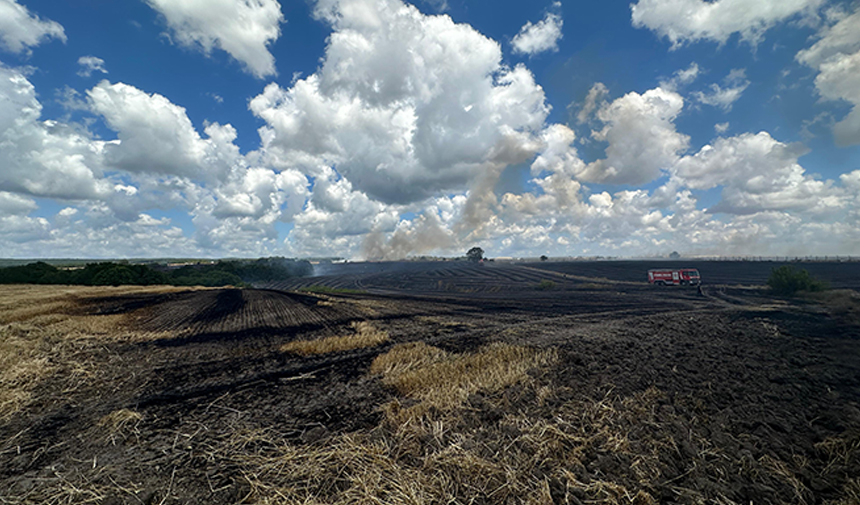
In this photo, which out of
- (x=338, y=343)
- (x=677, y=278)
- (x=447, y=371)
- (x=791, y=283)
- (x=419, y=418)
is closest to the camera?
(x=419, y=418)

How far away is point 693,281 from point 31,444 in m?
76.6

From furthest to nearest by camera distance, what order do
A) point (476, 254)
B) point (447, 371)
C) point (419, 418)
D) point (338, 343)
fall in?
1. point (476, 254)
2. point (338, 343)
3. point (447, 371)
4. point (419, 418)

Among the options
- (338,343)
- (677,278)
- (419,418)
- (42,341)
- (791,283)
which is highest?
(791,283)

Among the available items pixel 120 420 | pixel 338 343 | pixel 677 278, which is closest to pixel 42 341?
pixel 120 420

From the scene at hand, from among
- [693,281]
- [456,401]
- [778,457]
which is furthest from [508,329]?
[693,281]

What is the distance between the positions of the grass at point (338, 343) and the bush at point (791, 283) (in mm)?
52273

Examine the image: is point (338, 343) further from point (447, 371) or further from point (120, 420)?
point (120, 420)

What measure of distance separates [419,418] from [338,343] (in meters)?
8.86

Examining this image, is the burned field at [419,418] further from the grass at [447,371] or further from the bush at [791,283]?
the bush at [791,283]

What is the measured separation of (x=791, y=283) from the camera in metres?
38.8

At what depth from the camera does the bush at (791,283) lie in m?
36.9

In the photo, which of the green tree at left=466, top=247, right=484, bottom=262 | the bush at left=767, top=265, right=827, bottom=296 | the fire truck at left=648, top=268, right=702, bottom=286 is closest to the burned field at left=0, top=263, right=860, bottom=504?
the bush at left=767, top=265, right=827, bottom=296

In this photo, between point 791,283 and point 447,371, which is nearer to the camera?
point 447,371

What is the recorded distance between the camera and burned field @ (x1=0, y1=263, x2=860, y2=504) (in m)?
5.13
